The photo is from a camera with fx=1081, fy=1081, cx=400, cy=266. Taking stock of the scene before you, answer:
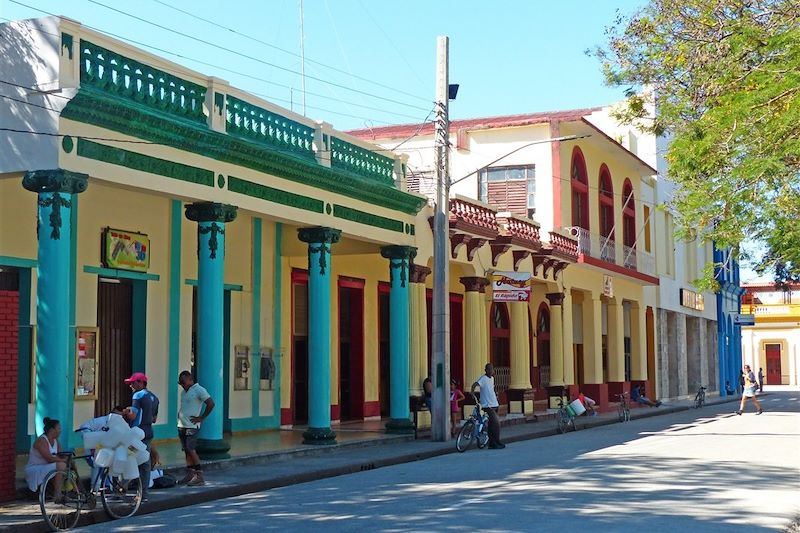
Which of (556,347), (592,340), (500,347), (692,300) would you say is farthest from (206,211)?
(692,300)

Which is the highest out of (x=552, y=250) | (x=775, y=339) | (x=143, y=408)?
(x=552, y=250)

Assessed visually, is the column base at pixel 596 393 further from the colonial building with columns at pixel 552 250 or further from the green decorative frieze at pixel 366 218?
the green decorative frieze at pixel 366 218

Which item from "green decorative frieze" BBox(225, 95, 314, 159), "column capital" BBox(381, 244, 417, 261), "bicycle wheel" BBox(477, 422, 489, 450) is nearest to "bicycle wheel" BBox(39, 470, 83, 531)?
"green decorative frieze" BBox(225, 95, 314, 159)

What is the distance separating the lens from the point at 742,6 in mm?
15578

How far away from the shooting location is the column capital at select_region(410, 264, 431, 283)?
24681 mm

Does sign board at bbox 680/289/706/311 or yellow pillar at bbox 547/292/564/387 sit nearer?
yellow pillar at bbox 547/292/564/387

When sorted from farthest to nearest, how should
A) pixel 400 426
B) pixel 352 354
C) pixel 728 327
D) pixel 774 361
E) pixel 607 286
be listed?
pixel 774 361, pixel 728 327, pixel 607 286, pixel 352 354, pixel 400 426

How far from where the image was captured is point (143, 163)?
1550 cm

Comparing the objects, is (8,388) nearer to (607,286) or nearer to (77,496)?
(77,496)

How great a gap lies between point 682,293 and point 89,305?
119ft

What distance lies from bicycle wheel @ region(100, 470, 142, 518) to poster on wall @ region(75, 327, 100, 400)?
19.6ft

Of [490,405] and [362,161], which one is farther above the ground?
[362,161]

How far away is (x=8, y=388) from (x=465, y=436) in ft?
34.9

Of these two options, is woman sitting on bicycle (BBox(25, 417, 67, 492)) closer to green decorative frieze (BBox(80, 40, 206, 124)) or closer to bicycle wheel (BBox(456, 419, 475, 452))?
green decorative frieze (BBox(80, 40, 206, 124))
